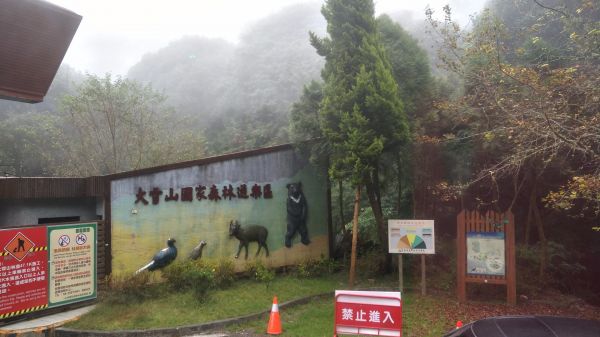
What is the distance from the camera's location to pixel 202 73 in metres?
59.6

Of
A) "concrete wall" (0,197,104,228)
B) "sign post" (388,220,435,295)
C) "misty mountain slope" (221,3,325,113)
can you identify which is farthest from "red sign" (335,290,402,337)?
"misty mountain slope" (221,3,325,113)

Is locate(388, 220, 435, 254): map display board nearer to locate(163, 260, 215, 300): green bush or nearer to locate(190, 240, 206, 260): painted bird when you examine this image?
locate(163, 260, 215, 300): green bush

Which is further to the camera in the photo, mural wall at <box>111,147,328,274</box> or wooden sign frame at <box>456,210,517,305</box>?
mural wall at <box>111,147,328,274</box>

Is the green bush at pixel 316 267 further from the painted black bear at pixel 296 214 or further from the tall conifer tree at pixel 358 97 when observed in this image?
the tall conifer tree at pixel 358 97

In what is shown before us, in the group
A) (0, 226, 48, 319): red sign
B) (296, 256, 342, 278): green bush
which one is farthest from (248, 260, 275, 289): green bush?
(0, 226, 48, 319): red sign

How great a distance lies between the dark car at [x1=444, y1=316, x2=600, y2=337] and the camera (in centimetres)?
391

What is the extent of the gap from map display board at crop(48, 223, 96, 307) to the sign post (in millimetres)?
6400

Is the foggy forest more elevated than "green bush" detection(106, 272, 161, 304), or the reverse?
the foggy forest

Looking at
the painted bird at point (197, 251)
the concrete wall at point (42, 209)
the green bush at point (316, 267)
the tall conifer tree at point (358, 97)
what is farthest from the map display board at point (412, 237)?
the concrete wall at point (42, 209)

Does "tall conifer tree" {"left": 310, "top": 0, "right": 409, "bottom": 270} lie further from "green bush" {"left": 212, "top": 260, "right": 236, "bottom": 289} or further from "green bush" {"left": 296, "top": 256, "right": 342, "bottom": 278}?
"green bush" {"left": 212, "top": 260, "right": 236, "bottom": 289}

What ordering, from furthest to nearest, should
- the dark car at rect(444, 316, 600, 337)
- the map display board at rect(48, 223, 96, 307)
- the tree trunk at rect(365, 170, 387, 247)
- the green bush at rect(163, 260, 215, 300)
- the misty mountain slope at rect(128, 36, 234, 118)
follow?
the misty mountain slope at rect(128, 36, 234, 118) → the tree trunk at rect(365, 170, 387, 247) → the green bush at rect(163, 260, 215, 300) → the map display board at rect(48, 223, 96, 307) → the dark car at rect(444, 316, 600, 337)

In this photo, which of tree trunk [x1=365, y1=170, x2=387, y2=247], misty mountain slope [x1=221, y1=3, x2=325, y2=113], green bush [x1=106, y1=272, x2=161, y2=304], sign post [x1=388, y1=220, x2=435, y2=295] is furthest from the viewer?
misty mountain slope [x1=221, y1=3, x2=325, y2=113]

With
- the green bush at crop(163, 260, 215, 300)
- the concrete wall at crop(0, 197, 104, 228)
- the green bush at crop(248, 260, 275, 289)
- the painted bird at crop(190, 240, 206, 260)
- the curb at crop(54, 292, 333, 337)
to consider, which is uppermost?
the concrete wall at crop(0, 197, 104, 228)

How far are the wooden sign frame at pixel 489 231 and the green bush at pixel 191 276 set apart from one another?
5.38m
